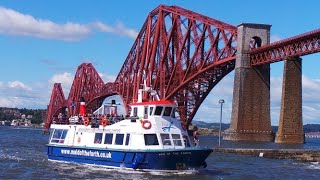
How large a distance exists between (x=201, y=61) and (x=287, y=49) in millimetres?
28250

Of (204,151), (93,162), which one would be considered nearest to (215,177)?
(204,151)

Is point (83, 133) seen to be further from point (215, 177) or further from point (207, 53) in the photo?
point (207, 53)

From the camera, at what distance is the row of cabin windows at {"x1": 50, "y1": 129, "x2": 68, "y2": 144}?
158 ft

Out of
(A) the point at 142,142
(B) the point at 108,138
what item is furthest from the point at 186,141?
(B) the point at 108,138

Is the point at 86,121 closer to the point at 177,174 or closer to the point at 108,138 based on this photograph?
the point at 108,138

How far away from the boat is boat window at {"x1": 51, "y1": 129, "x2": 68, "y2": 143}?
2.34 meters

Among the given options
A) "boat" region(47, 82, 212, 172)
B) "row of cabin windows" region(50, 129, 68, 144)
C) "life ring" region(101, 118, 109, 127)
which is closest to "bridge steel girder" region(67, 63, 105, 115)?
"row of cabin windows" region(50, 129, 68, 144)

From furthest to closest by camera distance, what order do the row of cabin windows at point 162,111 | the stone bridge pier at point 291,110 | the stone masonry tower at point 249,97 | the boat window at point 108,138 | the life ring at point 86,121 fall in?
1. the stone masonry tower at point 249,97
2. the stone bridge pier at point 291,110
3. the life ring at point 86,121
4. the boat window at point 108,138
5. the row of cabin windows at point 162,111

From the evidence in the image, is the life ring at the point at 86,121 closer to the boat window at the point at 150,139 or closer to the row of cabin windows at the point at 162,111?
the row of cabin windows at the point at 162,111

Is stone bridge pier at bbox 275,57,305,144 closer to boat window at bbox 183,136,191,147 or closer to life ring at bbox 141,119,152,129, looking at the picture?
boat window at bbox 183,136,191,147

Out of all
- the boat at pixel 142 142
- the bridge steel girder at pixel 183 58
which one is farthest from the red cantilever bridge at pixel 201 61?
the boat at pixel 142 142

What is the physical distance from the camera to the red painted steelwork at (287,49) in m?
96.4

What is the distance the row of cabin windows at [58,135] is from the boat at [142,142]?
2332 mm

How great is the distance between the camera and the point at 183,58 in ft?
447
